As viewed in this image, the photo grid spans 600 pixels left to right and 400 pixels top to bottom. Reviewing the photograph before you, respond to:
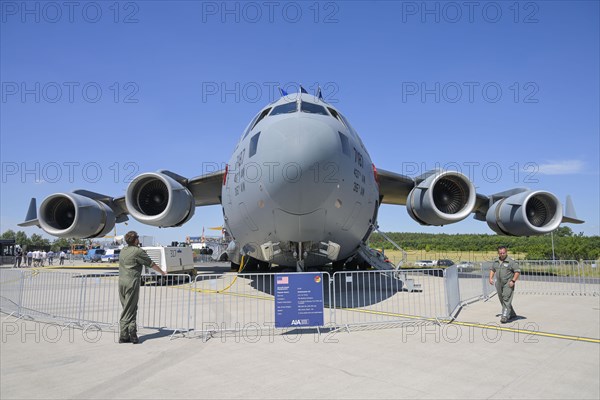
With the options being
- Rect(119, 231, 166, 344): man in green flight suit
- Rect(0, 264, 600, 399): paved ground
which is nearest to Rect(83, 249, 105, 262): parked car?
Rect(0, 264, 600, 399): paved ground

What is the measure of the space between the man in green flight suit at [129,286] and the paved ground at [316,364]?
228 mm

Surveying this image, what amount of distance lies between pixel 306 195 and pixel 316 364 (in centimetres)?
372

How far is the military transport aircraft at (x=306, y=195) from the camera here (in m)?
7.93

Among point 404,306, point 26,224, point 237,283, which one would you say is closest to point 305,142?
point 404,306

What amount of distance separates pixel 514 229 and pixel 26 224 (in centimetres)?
2373

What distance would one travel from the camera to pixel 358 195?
9.34 m

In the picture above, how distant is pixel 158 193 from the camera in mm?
15133

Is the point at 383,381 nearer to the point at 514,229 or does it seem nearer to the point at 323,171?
the point at 323,171

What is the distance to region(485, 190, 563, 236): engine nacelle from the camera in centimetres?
1491

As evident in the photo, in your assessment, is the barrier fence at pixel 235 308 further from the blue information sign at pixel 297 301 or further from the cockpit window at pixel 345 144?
the cockpit window at pixel 345 144

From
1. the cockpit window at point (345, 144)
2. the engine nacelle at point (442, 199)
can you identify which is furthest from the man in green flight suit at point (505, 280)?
the engine nacelle at point (442, 199)

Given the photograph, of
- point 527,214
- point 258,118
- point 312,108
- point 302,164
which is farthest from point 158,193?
point 527,214

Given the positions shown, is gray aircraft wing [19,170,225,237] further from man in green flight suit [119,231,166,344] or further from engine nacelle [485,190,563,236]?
engine nacelle [485,190,563,236]

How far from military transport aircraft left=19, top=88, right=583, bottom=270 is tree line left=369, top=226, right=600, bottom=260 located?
2712mm
